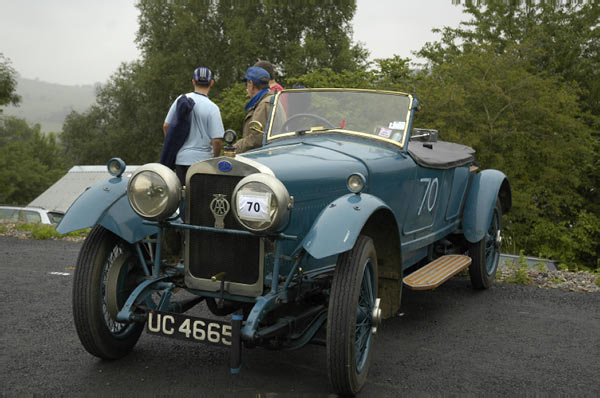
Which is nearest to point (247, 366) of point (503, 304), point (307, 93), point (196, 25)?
point (307, 93)

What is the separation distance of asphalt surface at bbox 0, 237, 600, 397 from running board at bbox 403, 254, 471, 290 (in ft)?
1.49

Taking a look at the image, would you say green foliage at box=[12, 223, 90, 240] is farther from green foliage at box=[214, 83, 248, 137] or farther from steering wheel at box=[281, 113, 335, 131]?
green foliage at box=[214, 83, 248, 137]

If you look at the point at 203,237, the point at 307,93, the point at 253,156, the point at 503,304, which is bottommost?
the point at 503,304

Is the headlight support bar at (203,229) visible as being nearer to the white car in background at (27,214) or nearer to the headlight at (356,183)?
the headlight at (356,183)

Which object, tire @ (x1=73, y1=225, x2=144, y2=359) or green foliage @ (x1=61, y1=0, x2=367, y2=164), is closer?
tire @ (x1=73, y1=225, x2=144, y2=359)

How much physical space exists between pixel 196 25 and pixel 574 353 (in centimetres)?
3369

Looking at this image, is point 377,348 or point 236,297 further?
point 377,348

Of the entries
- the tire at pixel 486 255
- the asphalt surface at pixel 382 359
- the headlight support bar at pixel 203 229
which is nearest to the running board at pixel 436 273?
the asphalt surface at pixel 382 359

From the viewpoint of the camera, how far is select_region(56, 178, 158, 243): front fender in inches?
147

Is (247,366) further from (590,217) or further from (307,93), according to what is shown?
(590,217)

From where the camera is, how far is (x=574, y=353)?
4426mm

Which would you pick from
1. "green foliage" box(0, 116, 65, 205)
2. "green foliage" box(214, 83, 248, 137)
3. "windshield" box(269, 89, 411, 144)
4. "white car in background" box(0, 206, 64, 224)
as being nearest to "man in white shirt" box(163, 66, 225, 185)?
"windshield" box(269, 89, 411, 144)

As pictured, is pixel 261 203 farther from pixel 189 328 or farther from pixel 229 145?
pixel 189 328

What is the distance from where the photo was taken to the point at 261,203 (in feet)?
10.7
